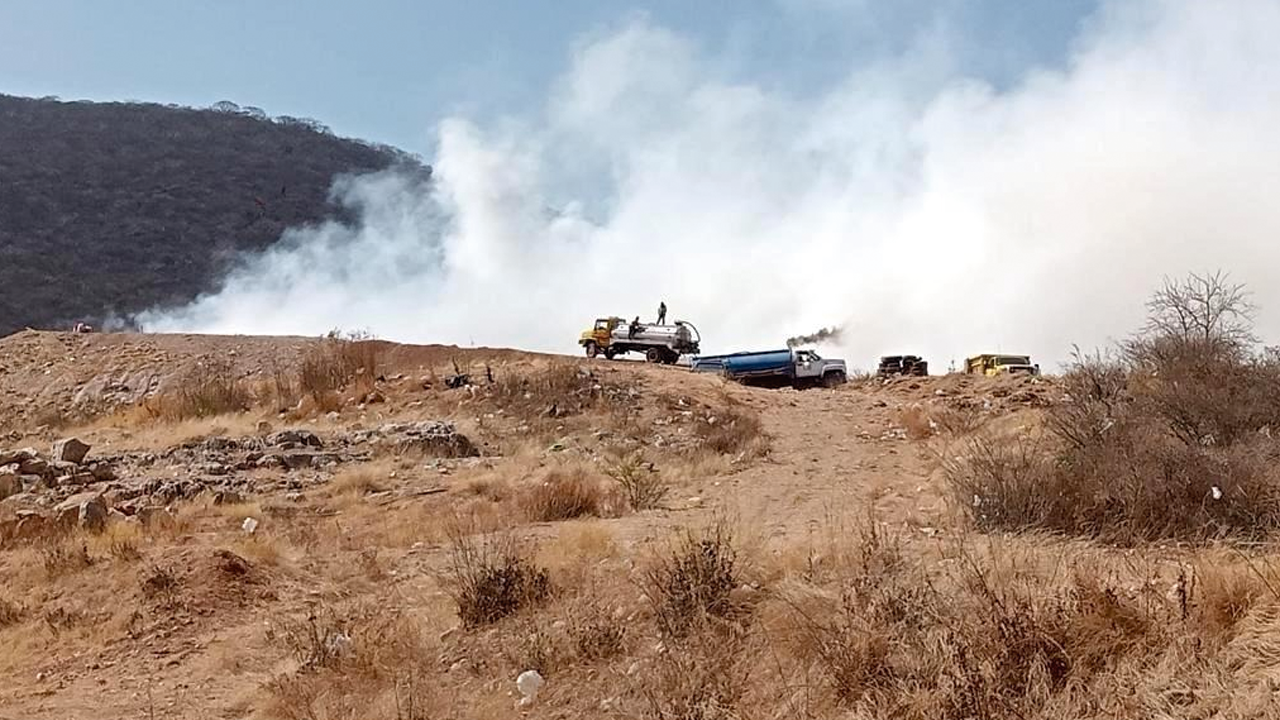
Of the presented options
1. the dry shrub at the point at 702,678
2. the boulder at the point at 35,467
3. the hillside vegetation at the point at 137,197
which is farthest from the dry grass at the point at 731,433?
the hillside vegetation at the point at 137,197

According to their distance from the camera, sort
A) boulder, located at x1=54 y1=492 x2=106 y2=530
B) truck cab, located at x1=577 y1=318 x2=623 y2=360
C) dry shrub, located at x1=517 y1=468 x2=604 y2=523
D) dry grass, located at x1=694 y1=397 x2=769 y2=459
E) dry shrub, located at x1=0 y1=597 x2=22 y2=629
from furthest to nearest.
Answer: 1. truck cab, located at x1=577 y1=318 x2=623 y2=360
2. dry grass, located at x1=694 y1=397 x2=769 y2=459
3. dry shrub, located at x1=517 y1=468 x2=604 y2=523
4. boulder, located at x1=54 y1=492 x2=106 y2=530
5. dry shrub, located at x1=0 y1=597 x2=22 y2=629

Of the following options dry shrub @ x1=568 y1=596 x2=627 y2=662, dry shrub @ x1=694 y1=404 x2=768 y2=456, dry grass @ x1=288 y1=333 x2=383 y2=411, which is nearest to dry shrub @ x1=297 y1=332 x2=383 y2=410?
dry grass @ x1=288 y1=333 x2=383 y2=411

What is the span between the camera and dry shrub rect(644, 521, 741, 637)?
7121mm

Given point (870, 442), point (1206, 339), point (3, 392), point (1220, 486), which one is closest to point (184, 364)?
point (3, 392)

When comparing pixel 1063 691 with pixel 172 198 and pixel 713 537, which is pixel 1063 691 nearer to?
pixel 713 537

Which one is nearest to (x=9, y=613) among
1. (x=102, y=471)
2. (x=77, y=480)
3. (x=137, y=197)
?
(x=77, y=480)

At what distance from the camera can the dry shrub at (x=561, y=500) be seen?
12.5 meters

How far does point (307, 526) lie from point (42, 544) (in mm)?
2698

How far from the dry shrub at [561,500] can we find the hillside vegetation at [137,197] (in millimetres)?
47867

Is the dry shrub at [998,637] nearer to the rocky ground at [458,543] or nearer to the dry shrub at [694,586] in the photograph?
the rocky ground at [458,543]

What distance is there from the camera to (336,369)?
85.7ft

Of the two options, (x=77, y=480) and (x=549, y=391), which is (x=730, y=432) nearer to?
(x=549, y=391)

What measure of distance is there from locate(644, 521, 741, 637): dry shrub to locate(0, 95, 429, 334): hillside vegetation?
2102 inches

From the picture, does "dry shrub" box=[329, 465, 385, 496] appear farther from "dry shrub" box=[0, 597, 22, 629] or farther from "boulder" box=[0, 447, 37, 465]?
"boulder" box=[0, 447, 37, 465]
